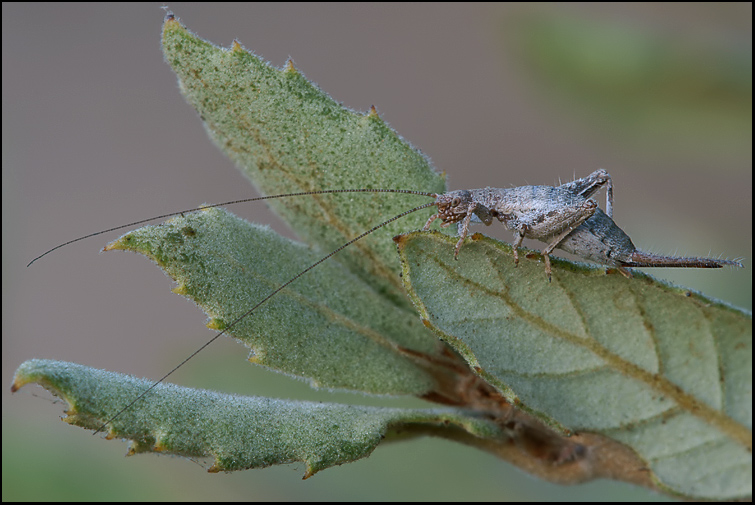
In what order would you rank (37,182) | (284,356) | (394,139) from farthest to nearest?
(37,182)
(394,139)
(284,356)

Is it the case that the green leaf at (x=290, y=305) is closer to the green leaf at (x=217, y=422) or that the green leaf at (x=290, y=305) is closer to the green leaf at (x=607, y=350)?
the green leaf at (x=217, y=422)

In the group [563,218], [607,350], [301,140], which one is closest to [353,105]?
[563,218]

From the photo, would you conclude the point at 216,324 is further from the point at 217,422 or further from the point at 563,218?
the point at 563,218

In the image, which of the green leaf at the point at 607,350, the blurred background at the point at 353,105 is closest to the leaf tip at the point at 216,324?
the green leaf at the point at 607,350

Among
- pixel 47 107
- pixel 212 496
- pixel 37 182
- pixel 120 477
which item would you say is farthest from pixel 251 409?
pixel 47 107

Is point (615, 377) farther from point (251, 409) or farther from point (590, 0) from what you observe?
point (590, 0)

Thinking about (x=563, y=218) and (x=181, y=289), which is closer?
(x=181, y=289)
